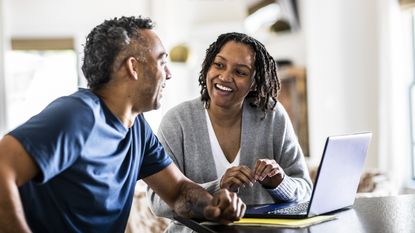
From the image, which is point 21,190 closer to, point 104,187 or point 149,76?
point 104,187

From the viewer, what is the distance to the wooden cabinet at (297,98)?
6.39 m

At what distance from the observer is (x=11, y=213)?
5.11 ft

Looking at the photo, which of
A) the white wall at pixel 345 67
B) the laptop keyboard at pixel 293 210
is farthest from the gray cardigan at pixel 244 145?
the white wall at pixel 345 67

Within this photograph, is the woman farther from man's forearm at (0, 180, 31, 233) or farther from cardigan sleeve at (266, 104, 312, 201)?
man's forearm at (0, 180, 31, 233)

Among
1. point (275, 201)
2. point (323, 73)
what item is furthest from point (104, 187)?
point (323, 73)

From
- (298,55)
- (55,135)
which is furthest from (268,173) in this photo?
(298,55)

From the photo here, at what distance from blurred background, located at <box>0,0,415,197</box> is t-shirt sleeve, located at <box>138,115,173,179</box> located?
1105 mm

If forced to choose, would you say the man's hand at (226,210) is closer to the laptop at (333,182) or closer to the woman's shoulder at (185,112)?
the laptop at (333,182)

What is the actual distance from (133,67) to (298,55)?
5161mm

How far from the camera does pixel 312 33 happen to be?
5.68m

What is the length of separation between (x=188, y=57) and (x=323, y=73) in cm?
195

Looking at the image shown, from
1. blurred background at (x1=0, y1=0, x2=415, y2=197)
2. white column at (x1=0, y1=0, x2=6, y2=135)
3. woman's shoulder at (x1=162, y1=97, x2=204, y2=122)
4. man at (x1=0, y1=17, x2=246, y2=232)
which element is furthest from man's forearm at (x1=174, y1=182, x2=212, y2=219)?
white column at (x1=0, y1=0, x2=6, y2=135)

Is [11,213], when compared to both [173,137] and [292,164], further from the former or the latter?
[292,164]

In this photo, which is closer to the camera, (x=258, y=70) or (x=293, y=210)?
(x=293, y=210)
